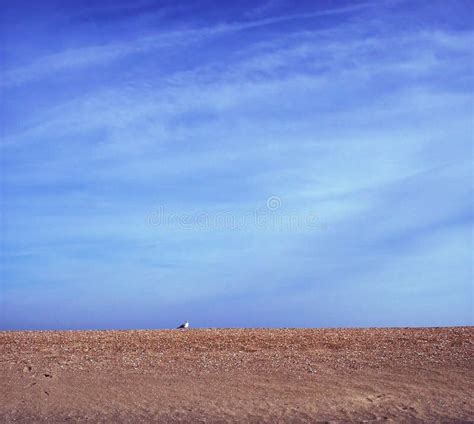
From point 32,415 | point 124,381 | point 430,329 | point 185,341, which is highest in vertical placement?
point 430,329

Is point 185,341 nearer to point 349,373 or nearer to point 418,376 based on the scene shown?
point 349,373

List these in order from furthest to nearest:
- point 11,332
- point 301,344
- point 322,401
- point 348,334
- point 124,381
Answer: point 11,332, point 348,334, point 301,344, point 124,381, point 322,401

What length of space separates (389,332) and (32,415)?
13.0 m

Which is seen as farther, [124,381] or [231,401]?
[124,381]

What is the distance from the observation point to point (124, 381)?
1652 cm

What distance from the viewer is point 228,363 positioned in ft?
59.3

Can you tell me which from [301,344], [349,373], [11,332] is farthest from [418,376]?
[11,332]

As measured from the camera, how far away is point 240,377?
16.7 metres

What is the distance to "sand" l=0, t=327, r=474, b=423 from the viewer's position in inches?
569

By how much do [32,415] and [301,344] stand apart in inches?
362

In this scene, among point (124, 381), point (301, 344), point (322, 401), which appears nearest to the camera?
point (322, 401)

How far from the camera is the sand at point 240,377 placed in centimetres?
1446

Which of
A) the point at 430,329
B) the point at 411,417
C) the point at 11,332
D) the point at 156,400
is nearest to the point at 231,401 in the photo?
the point at 156,400

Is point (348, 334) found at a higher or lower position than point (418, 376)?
higher
